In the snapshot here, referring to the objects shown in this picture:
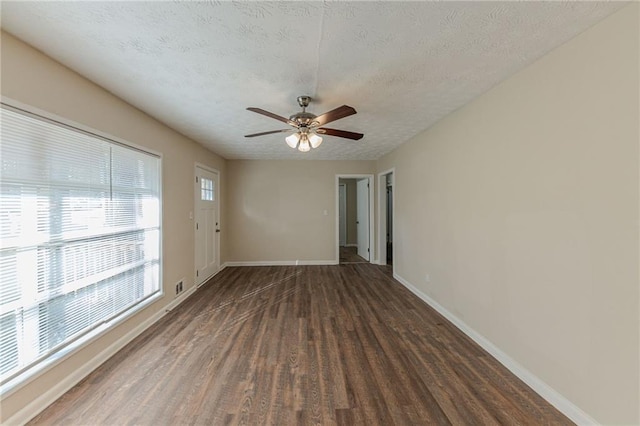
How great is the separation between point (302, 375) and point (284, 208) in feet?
13.0

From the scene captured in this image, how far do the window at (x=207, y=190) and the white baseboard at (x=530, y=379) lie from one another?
4.04 metres

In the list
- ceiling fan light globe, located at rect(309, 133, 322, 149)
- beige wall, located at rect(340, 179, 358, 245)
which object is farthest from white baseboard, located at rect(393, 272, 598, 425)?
beige wall, located at rect(340, 179, 358, 245)

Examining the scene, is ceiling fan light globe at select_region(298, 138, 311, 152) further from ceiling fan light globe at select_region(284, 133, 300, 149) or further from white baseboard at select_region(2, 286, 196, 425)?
white baseboard at select_region(2, 286, 196, 425)

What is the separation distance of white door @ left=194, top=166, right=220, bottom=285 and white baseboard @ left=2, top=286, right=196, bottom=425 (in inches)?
57.2

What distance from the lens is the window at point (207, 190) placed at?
4359mm

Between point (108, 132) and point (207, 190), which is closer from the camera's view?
point (108, 132)

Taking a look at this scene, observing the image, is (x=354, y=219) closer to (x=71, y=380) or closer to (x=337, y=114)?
(x=337, y=114)

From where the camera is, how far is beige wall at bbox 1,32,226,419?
1567mm

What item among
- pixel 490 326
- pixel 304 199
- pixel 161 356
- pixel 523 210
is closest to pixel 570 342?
pixel 490 326

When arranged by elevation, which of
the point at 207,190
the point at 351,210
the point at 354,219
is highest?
the point at 207,190

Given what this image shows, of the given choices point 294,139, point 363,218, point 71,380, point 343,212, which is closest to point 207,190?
point 294,139

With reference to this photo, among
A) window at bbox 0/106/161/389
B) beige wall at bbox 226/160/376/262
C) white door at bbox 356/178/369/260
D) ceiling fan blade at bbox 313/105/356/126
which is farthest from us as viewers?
white door at bbox 356/178/369/260

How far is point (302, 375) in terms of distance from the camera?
77.4 inches

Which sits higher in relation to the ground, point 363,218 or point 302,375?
point 363,218
